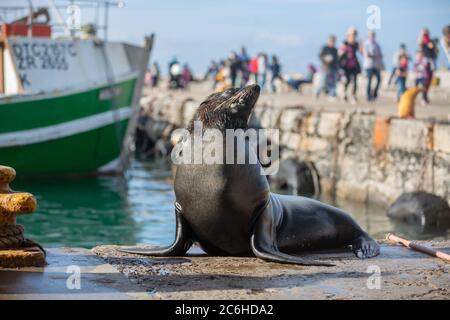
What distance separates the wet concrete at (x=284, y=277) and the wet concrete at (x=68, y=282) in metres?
0.10

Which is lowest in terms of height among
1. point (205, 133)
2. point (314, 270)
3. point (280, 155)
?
point (280, 155)

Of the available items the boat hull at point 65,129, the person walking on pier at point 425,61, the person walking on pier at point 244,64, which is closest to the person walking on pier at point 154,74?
the person walking on pier at point 244,64

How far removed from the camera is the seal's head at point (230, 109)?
566cm

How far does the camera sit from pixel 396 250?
6.16 meters

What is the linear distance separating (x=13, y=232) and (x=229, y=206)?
1.39 metres

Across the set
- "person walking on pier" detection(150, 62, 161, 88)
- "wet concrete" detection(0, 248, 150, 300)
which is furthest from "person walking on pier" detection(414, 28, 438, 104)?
"person walking on pier" detection(150, 62, 161, 88)

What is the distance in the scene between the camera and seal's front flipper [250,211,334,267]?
212 inches

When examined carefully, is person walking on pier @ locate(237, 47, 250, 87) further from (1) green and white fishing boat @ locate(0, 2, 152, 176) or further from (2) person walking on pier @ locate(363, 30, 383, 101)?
(1) green and white fishing boat @ locate(0, 2, 152, 176)

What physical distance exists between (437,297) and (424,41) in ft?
46.4

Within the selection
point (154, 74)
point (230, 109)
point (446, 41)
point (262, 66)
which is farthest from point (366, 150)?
point (154, 74)

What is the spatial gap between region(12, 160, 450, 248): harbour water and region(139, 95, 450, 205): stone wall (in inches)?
19.9

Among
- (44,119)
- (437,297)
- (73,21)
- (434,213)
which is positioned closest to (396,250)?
(437,297)

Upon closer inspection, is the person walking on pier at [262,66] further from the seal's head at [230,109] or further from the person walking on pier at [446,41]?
the seal's head at [230,109]

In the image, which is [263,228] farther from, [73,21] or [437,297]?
[73,21]
